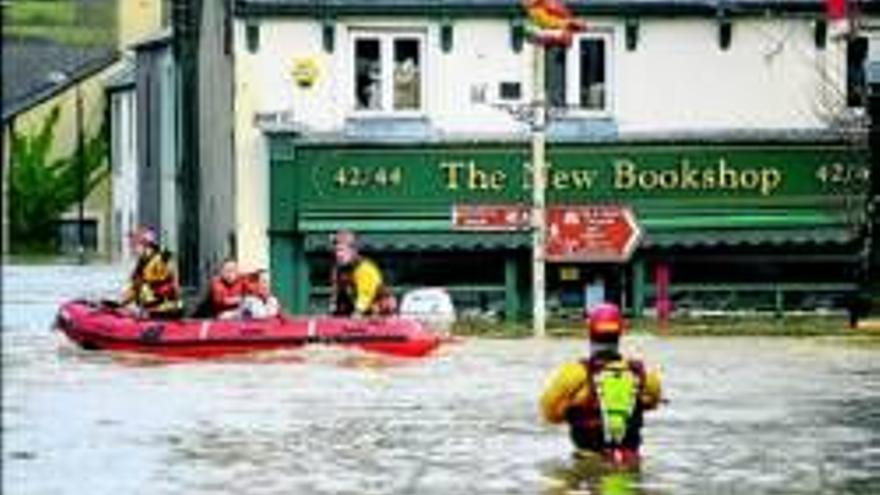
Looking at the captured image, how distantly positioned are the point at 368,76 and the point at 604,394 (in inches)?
857

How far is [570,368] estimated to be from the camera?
44.2 ft

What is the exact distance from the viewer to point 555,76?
115 feet

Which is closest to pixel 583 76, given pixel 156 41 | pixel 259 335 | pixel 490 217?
pixel 490 217

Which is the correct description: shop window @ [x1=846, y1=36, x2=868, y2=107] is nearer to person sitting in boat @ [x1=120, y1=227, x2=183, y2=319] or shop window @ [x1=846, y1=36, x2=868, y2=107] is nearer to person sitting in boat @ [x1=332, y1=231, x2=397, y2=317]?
person sitting in boat @ [x1=332, y1=231, x2=397, y2=317]

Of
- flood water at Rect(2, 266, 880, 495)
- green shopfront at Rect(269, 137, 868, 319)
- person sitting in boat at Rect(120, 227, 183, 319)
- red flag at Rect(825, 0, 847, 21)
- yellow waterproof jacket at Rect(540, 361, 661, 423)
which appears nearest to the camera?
yellow waterproof jacket at Rect(540, 361, 661, 423)

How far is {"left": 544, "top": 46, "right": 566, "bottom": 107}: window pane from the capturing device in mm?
34844

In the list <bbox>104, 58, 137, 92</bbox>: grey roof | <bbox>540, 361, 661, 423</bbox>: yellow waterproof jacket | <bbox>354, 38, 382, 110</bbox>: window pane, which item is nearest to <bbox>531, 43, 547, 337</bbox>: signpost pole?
<bbox>354, 38, 382, 110</bbox>: window pane

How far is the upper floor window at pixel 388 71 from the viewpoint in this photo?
34625 millimetres

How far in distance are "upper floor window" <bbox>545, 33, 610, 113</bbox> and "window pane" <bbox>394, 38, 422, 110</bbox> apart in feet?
6.58

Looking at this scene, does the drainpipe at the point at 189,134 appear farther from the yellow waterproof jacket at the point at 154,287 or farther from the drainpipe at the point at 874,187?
the drainpipe at the point at 874,187

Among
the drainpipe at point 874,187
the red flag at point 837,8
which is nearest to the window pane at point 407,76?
the red flag at point 837,8

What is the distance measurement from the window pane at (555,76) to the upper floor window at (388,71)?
1.92 m

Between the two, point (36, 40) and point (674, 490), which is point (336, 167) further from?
point (36, 40)

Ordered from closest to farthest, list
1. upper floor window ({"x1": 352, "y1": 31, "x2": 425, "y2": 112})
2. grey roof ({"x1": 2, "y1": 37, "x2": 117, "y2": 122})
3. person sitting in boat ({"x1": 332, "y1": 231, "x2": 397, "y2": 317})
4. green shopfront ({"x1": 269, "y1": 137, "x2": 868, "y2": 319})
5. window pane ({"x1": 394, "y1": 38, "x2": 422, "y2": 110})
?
grey roof ({"x1": 2, "y1": 37, "x2": 117, "y2": 122}) → person sitting in boat ({"x1": 332, "y1": 231, "x2": 397, "y2": 317}) → green shopfront ({"x1": 269, "y1": 137, "x2": 868, "y2": 319}) → upper floor window ({"x1": 352, "y1": 31, "x2": 425, "y2": 112}) → window pane ({"x1": 394, "y1": 38, "x2": 422, "y2": 110})
